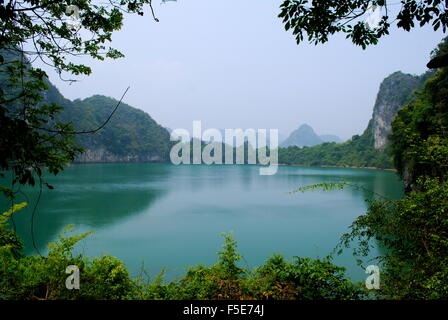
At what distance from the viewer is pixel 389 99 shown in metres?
56.6

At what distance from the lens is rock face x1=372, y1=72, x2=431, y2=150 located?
53906mm

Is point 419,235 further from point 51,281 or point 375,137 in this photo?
point 375,137

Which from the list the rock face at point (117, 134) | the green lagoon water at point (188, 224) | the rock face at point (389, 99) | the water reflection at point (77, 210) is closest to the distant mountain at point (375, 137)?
the rock face at point (389, 99)

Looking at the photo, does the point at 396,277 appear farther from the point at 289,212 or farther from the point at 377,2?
the point at 289,212

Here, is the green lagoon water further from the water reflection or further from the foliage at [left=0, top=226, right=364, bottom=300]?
the foliage at [left=0, top=226, right=364, bottom=300]

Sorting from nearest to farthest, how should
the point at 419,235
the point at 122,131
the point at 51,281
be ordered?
the point at 419,235 < the point at 51,281 < the point at 122,131

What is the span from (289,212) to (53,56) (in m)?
13.0

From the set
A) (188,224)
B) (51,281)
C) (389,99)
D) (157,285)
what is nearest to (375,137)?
(389,99)

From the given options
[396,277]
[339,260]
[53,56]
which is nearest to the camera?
[53,56]

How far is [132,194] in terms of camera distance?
1881 centimetres

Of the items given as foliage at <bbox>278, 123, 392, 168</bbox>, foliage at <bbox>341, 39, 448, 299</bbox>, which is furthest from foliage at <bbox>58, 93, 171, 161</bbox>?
foliage at <bbox>341, 39, 448, 299</bbox>

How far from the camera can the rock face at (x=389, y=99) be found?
53906 millimetres

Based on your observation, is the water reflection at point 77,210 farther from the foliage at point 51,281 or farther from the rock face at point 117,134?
the rock face at point 117,134
